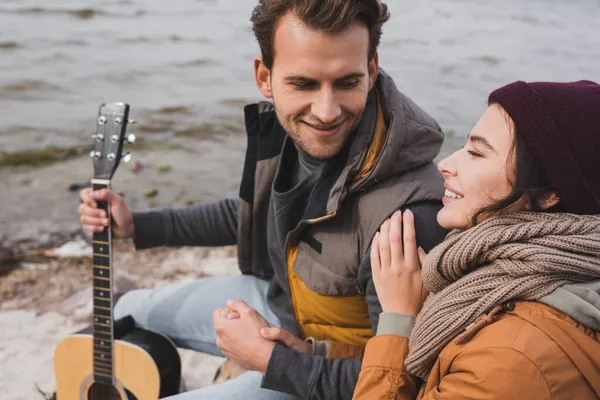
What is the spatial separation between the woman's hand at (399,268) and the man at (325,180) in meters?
0.08

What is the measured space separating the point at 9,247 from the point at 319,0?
12.1 feet

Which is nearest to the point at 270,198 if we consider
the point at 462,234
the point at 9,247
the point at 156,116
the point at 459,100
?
the point at 462,234

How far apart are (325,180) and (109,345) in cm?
133

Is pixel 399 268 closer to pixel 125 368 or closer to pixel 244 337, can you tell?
Result: pixel 244 337

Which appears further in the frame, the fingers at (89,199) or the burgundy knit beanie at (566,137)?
the fingers at (89,199)

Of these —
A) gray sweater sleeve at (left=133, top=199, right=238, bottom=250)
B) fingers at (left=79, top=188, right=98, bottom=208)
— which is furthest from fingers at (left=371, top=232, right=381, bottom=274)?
fingers at (left=79, top=188, right=98, bottom=208)

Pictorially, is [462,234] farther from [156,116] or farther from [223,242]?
[156,116]

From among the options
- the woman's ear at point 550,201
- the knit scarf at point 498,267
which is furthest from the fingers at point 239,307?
the woman's ear at point 550,201

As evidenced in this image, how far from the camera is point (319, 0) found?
2111 millimetres

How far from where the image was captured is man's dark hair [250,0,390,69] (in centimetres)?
210

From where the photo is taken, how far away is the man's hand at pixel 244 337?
7.25ft

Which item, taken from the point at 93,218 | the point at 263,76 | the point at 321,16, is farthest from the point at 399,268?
the point at 93,218

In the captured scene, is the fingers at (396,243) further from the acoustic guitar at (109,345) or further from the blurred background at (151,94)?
the blurred background at (151,94)

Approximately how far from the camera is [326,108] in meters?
2.21
